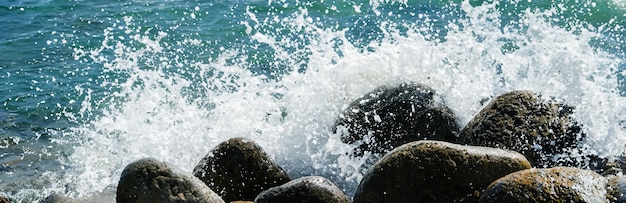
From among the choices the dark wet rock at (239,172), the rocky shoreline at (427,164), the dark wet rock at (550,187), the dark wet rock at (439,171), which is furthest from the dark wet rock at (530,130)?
the dark wet rock at (239,172)

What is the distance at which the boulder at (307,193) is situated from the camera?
5.02 meters

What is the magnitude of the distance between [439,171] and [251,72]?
5493mm

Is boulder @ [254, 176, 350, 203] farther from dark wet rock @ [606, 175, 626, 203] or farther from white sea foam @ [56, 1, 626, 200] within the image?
dark wet rock @ [606, 175, 626, 203]

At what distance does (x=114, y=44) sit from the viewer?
11.1 meters

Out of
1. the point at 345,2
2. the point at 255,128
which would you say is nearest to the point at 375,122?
the point at 255,128

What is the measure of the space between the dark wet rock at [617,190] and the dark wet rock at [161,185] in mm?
2414

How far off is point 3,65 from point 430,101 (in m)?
6.48

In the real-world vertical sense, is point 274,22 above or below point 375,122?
below

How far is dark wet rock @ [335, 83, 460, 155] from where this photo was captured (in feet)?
21.8

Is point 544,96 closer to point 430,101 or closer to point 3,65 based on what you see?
point 430,101

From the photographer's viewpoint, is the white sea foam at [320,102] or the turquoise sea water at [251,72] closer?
the white sea foam at [320,102]

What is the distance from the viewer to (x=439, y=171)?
15.8ft

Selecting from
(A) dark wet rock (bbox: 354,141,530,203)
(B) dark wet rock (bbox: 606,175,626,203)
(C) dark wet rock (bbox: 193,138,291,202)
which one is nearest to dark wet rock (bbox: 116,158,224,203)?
(C) dark wet rock (bbox: 193,138,291,202)

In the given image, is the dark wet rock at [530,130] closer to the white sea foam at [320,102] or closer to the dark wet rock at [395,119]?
the white sea foam at [320,102]
